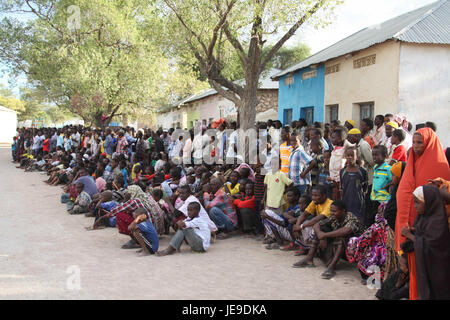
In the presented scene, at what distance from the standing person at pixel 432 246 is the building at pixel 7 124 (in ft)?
162

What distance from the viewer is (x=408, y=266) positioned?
4004 mm

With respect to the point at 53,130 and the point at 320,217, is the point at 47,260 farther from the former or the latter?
the point at 53,130

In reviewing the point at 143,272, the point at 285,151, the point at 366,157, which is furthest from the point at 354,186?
the point at 143,272

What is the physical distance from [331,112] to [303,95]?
71.1 inches

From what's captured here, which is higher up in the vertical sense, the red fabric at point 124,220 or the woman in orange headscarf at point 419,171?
the woman in orange headscarf at point 419,171

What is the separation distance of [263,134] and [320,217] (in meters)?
3.38

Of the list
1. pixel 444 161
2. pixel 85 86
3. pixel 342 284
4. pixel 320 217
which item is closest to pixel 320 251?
pixel 320 217

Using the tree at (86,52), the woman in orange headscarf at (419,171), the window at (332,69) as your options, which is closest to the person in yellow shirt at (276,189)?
the woman in orange headscarf at (419,171)

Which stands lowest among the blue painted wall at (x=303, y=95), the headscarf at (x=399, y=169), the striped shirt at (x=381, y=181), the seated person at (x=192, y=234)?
the seated person at (x=192, y=234)

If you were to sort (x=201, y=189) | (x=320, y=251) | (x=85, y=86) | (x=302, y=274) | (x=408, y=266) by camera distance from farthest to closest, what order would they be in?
(x=85, y=86), (x=201, y=189), (x=320, y=251), (x=302, y=274), (x=408, y=266)

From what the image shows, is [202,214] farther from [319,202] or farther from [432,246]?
[432,246]

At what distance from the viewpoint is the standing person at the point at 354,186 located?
18.6 ft

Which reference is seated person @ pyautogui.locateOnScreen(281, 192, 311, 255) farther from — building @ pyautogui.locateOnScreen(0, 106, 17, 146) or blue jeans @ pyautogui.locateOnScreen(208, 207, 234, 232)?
building @ pyautogui.locateOnScreen(0, 106, 17, 146)

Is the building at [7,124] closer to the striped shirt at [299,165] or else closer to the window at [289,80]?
the window at [289,80]
